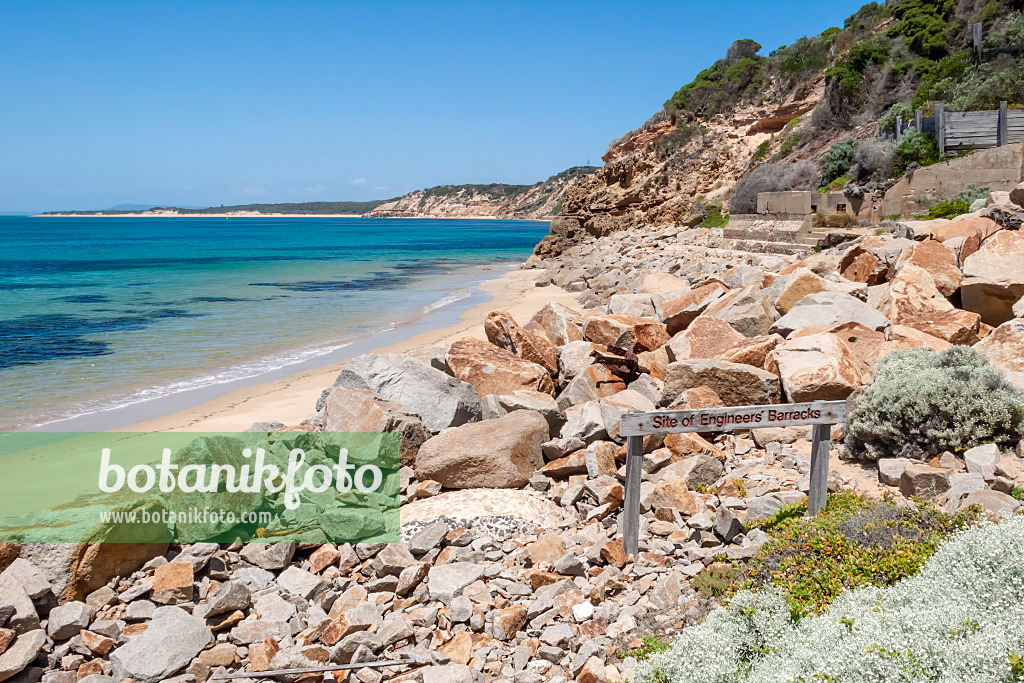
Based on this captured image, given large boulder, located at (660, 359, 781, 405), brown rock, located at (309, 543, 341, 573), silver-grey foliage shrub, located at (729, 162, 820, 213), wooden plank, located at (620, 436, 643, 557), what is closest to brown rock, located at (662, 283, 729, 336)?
large boulder, located at (660, 359, 781, 405)

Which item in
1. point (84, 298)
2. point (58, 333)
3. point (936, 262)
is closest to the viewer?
point (936, 262)

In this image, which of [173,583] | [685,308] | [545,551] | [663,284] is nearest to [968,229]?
[685,308]

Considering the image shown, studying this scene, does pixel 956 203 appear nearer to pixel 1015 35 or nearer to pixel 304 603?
pixel 1015 35

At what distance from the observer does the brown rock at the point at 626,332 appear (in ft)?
27.8

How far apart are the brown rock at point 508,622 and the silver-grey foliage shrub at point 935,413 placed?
3.04 m

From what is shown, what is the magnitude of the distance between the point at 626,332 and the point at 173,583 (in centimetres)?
582

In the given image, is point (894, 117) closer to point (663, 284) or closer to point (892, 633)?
point (663, 284)

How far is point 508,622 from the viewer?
3.71 m

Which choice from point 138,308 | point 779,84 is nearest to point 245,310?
point 138,308

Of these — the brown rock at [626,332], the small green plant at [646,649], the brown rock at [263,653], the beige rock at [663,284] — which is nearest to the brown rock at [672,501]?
the small green plant at [646,649]

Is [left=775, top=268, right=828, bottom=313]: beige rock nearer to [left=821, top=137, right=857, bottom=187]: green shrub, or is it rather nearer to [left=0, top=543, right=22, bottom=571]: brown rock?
[left=0, top=543, right=22, bottom=571]: brown rock

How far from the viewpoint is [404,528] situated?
4777 mm

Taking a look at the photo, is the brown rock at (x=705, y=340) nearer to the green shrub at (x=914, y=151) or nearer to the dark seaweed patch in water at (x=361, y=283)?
the green shrub at (x=914, y=151)

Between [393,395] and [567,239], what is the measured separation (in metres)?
28.4
